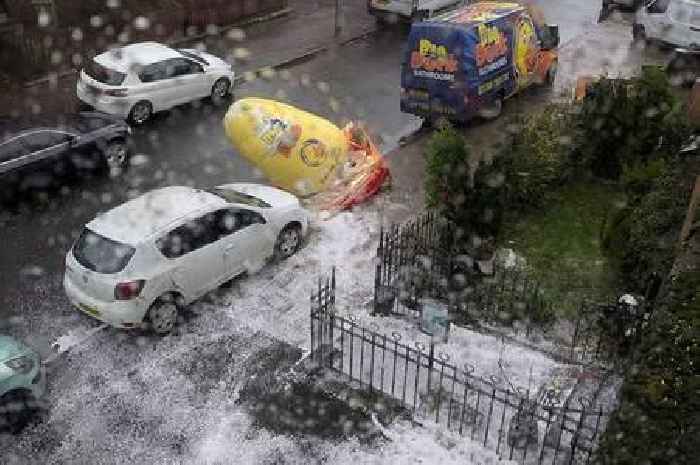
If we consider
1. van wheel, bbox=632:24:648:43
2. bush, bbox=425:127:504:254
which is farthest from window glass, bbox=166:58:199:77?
van wheel, bbox=632:24:648:43

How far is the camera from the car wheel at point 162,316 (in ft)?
32.7

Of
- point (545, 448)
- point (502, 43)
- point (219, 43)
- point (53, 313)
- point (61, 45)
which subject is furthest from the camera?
point (219, 43)

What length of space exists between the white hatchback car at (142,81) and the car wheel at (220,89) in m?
0.14

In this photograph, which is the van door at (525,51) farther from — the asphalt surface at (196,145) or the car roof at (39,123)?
the car roof at (39,123)

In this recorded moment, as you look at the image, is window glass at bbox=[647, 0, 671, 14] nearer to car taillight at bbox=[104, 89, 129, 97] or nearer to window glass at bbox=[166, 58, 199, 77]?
window glass at bbox=[166, 58, 199, 77]

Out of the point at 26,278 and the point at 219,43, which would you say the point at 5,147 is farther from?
the point at 219,43

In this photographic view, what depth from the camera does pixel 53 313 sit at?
34.6 ft

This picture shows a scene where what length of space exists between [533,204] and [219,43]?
1111 centimetres

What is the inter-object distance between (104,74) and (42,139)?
314cm

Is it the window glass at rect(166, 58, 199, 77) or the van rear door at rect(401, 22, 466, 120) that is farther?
the window glass at rect(166, 58, 199, 77)

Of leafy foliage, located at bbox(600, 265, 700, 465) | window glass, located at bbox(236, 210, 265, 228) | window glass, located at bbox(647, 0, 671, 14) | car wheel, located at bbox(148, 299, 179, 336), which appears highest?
leafy foliage, located at bbox(600, 265, 700, 465)

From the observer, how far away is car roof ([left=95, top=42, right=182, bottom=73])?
15.8 m

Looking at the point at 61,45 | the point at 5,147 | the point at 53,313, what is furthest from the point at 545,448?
the point at 61,45

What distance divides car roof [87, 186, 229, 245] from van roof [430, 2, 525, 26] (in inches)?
290
